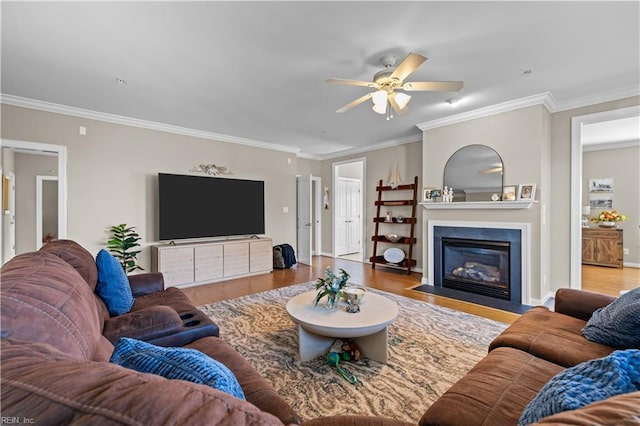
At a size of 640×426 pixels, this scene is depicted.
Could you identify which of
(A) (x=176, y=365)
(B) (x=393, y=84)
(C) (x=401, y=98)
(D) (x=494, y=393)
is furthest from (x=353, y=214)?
(A) (x=176, y=365)

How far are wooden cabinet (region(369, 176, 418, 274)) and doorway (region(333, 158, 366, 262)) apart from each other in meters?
1.44

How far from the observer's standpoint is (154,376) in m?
0.57

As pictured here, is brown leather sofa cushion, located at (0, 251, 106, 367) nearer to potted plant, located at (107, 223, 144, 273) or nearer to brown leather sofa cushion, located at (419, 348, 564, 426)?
brown leather sofa cushion, located at (419, 348, 564, 426)

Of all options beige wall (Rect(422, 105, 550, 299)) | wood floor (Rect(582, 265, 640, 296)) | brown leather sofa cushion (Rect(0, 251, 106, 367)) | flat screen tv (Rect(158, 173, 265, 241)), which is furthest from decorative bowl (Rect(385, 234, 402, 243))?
brown leather sofa cushion (Rect(0, 251, 106, 367))

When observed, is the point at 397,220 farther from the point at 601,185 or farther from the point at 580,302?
the point at 601,185

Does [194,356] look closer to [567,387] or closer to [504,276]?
[567,387]

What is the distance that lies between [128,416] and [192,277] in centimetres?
452

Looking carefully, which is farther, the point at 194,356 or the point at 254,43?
the point at 254,43

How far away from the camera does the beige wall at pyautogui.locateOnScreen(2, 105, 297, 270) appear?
3744mm

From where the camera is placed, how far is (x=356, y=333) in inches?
79.9

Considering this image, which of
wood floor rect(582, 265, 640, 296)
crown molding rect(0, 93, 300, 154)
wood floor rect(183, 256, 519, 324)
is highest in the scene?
crown molding rect(0, 93, 300, 154)

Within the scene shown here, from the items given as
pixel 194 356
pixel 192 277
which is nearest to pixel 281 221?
pixel 192 277

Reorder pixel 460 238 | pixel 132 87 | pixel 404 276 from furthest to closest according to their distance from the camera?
pixel 404 276 → pixel 460 238 → pixel 132 87

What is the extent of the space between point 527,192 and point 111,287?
4.44 m
